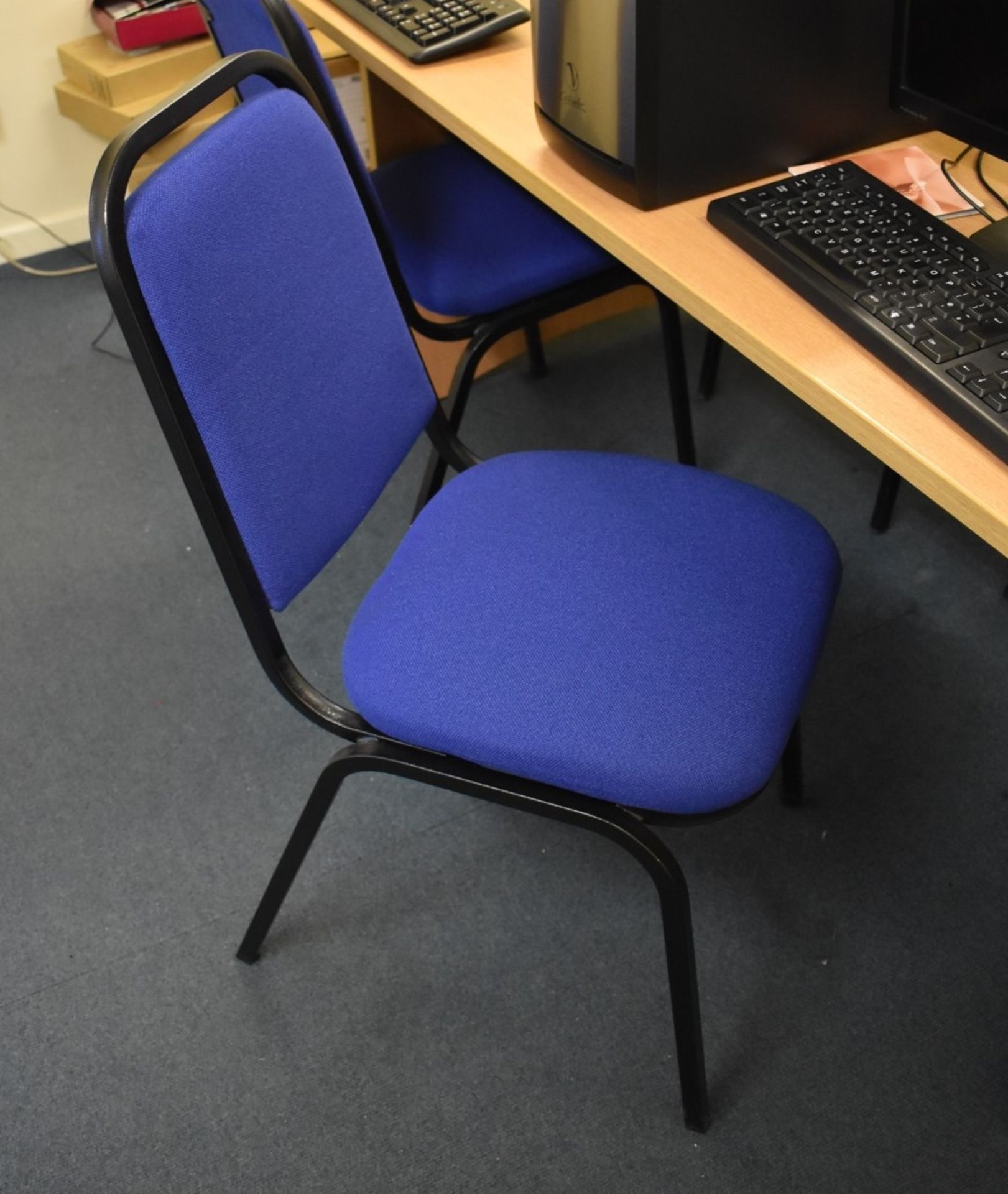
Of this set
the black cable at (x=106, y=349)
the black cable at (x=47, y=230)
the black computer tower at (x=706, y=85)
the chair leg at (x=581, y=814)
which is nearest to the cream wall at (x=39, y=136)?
the black cable at (x=47, y=230)

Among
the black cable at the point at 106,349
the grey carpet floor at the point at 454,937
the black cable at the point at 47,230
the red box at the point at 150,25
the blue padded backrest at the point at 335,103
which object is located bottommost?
the grey carpet floor at the point at 454,937

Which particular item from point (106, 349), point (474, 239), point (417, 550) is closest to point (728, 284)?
point (417, 550)

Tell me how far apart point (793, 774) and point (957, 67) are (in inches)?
30.8

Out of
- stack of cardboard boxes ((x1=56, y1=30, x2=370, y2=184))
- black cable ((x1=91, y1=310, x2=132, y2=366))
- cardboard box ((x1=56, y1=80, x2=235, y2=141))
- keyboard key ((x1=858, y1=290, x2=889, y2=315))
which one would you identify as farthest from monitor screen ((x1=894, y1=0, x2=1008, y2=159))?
black cable ((x1=91, y1=310, x2=132, y2=366))

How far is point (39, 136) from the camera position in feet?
7.62

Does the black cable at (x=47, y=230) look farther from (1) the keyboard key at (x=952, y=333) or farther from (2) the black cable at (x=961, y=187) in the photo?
(1) the keyboard key at (x=952, y=333)

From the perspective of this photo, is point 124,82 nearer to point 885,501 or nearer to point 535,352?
point 535,352

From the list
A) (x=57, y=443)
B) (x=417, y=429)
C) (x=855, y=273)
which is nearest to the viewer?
(x=855, y=273)

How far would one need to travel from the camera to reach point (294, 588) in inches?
38.3

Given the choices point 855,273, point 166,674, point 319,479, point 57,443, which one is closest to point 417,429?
point 319,479

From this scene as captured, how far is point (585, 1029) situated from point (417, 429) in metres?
0.67

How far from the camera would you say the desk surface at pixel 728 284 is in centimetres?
83

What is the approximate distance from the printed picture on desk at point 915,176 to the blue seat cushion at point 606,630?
0.31 meters

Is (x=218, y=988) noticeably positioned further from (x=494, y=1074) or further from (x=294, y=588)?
(x=294, y=588)
